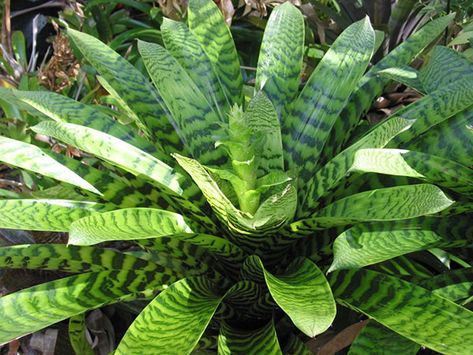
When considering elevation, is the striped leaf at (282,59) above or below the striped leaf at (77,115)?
above

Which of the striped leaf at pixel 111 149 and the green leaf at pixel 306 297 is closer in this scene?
the green leaf at pixel 306 297

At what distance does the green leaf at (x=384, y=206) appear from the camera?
2.42 ft

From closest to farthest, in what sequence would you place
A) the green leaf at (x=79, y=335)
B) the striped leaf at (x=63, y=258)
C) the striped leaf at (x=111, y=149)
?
the striped leaf at (x=111, y=149) < the striped leaf at (x=63, y=258) < the green leaf at (x=79, y=335)

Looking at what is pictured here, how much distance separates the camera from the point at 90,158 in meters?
1.53

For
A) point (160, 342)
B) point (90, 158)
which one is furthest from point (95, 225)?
point (90, 158)

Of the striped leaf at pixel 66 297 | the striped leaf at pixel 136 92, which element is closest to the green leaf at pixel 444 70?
the striped leaf at pixel 136 92

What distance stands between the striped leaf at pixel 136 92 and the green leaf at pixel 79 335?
31cm

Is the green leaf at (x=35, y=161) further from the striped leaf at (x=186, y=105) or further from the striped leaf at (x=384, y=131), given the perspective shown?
the striped leaf at (x=384, y=131)

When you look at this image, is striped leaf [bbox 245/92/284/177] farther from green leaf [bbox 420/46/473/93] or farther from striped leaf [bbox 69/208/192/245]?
green leaf [bbox 420/46/473/93]

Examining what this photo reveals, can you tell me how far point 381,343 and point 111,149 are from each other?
0.43m

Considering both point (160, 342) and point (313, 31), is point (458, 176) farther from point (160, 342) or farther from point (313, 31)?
point (313, 31)

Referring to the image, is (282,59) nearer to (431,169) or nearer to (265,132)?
(265,132)

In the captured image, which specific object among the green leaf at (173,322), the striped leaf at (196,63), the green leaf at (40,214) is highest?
the striped leaf at (196,63)

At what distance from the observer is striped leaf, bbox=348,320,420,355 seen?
0.84 meters
